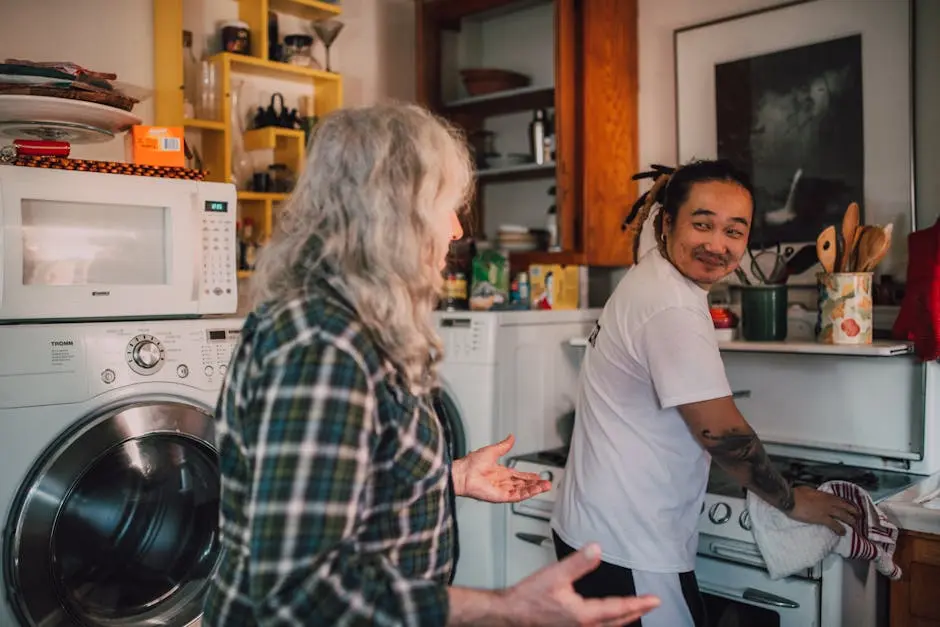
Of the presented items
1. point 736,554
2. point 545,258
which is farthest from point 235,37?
point 736,554

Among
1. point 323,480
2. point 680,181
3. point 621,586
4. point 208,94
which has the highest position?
point 208,94

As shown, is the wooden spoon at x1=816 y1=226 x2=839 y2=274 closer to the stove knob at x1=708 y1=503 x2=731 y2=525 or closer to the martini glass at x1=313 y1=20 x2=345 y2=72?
the stove knob at x1=708 y1=503 x2=731 y2=525

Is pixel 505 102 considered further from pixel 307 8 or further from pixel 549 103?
pixel 307 8

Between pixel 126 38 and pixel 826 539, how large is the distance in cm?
245

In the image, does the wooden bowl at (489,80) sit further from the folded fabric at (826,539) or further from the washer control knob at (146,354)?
the folded fabric at (826,539)

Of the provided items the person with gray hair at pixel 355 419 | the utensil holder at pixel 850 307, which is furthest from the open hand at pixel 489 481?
the utensil holder at pixel 850 307

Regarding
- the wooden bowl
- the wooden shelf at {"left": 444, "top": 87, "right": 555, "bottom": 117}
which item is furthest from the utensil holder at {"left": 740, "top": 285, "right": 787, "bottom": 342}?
the wooden bowl

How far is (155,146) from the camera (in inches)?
85.1

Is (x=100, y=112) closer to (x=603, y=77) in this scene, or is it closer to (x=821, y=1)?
(x=603, y=77)

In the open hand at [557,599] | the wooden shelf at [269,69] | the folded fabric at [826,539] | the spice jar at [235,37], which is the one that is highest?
the spice jar at [235,37]

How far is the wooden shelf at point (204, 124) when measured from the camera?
8.68 feet

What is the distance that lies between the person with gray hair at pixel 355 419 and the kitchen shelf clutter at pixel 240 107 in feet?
5.44

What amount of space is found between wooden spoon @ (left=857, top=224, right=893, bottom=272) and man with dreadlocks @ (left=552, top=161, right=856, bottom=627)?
485 mm

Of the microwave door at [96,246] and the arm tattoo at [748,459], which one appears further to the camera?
the microwave door at [96,246]
